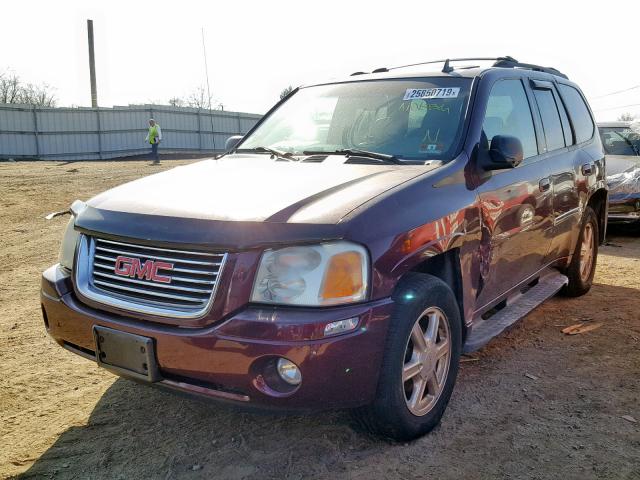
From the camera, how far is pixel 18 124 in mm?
23625

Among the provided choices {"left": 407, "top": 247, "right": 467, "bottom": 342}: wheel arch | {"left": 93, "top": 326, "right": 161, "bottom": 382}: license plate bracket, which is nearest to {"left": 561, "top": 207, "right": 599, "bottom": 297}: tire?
{"left": 407, "top": 247, "right": 467, "bottom": 342}: wheel arch

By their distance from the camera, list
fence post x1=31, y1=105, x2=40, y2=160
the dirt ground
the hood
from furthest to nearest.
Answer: fence post x1=31, y1=105, x2=40, y2=160 → the dirt ground → the hood

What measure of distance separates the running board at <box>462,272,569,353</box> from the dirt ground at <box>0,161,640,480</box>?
318mm

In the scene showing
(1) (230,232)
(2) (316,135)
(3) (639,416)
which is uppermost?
(2) (316,135)

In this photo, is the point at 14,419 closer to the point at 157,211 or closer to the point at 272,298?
the point at 157,211

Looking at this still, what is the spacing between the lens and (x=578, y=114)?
17.1ft

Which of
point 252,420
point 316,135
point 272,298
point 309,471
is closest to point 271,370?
point 272,298

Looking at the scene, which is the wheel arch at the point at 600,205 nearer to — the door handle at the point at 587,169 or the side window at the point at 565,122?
the door handle at the point at 587,169

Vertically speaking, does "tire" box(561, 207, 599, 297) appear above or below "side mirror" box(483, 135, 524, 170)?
below

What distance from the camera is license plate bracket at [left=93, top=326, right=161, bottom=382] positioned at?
8.32 feet

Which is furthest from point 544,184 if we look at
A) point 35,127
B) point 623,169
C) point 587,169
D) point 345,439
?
point 35,127

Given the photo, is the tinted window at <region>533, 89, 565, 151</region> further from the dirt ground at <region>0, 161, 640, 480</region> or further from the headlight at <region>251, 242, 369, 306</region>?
the headlight at <region>251, 242, 369, 306</region>

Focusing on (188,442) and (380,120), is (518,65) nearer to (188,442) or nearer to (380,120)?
(380,120)

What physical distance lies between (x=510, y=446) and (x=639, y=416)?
852mm
